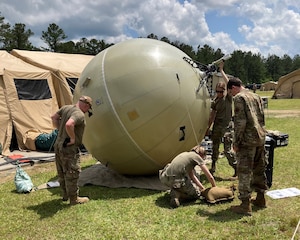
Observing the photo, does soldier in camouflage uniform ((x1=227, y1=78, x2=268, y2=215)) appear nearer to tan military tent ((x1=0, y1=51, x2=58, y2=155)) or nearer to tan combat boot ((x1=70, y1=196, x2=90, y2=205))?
tan combat boot ((x1=70, y1=196, x2=90, y2=205))

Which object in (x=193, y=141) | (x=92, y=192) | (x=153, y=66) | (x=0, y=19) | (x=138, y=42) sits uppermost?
(x=0, y=19)

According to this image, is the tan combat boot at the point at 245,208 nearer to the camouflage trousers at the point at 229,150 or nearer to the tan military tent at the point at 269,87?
the camouflage trousers at the point at 229,150

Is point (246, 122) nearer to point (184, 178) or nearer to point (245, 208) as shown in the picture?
point (245, 208)

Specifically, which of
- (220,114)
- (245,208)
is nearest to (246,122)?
(245,208)

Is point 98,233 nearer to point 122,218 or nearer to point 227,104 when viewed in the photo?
point 122,218

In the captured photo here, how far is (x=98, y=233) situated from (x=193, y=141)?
3088 mm

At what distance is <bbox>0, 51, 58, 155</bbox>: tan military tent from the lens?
38.7ft

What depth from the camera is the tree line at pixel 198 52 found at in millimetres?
53856

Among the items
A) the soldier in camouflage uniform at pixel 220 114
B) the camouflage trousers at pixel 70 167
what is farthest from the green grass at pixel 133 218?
the soldier in camouflage uniform at pixel 220 114

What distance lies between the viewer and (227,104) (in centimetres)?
771

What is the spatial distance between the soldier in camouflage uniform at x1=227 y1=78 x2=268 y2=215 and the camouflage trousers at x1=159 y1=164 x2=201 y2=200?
821 millimetres

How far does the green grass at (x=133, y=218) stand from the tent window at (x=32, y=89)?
6183 mm

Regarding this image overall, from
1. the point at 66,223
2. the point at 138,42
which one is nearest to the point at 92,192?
the point at 66,223

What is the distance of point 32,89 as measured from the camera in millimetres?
12945
